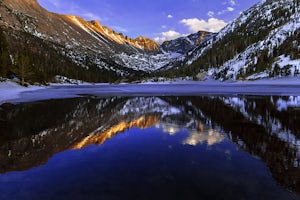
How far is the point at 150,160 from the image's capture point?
36.9 feet

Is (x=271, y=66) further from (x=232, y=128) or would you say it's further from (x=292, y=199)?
(x=292, y=199)

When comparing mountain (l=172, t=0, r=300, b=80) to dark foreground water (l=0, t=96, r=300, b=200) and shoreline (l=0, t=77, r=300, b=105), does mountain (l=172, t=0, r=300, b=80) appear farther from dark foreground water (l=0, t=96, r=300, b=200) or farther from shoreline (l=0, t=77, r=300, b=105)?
dark foreground water (l=0, t=96, r=300, b=200)

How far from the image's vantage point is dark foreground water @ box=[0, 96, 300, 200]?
26.3 ft

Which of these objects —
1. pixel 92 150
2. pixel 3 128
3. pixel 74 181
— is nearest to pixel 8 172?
pixel 74 181

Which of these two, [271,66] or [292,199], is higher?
[271,66]

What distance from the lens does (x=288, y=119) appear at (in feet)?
67.7

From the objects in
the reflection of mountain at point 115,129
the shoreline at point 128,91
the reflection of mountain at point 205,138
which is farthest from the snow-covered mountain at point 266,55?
the reflection of mountain at point 205,138

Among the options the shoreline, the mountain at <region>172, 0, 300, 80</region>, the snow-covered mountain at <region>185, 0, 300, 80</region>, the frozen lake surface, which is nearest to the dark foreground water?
the shoreline

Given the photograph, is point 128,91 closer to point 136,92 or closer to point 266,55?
point 136,92

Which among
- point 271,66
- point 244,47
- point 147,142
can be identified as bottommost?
Answer: point 147,142

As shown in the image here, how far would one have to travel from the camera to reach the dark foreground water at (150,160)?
8016 millimetres

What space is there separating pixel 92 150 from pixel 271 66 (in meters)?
140

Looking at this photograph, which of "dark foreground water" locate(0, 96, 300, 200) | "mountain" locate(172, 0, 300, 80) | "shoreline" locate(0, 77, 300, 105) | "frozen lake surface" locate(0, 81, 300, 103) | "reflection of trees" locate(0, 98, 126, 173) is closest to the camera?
"dark foreground water" locate(0, 96, 300, 200)

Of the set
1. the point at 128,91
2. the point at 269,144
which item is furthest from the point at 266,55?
the point at 269,144
